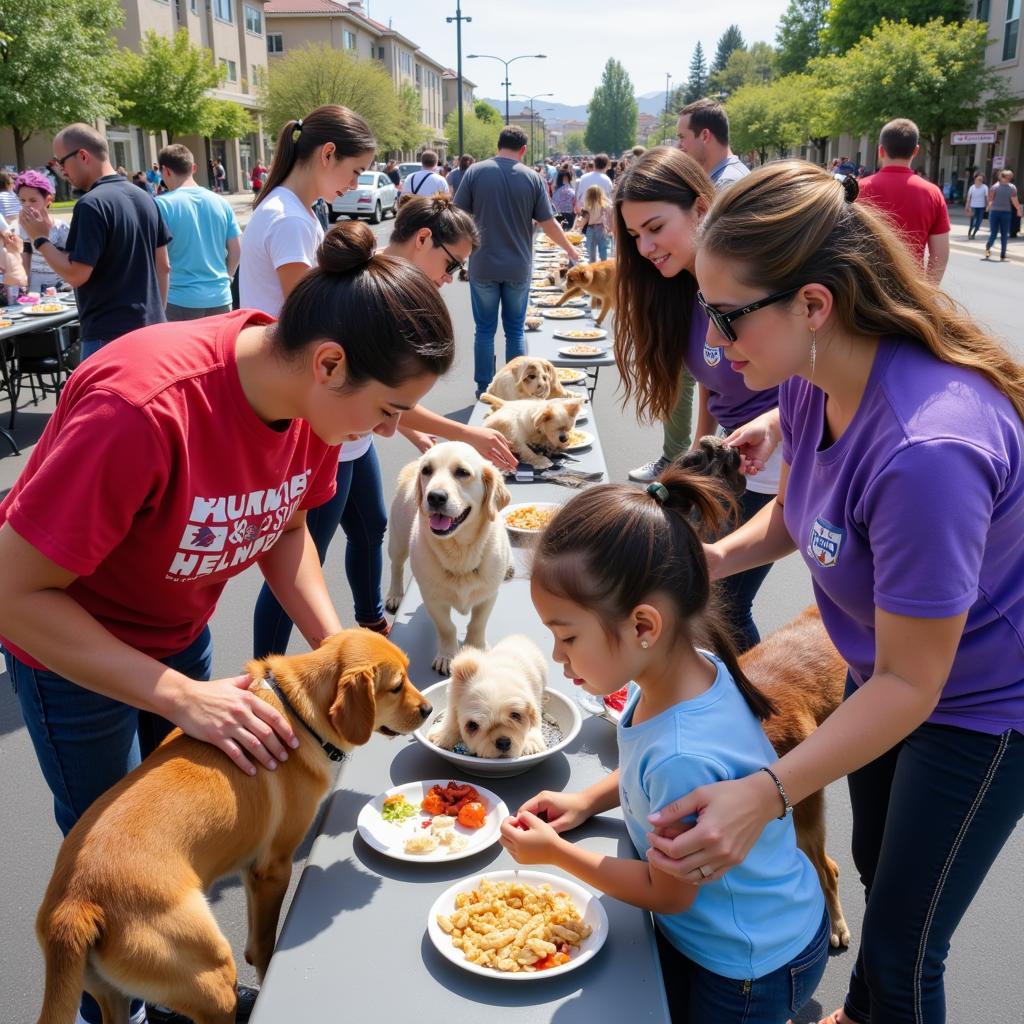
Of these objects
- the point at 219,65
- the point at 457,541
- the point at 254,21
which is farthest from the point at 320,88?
the point at 457,541

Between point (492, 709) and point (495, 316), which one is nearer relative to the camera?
point (492, 709)

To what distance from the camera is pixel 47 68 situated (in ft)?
104

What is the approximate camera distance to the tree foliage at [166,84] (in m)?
39.1

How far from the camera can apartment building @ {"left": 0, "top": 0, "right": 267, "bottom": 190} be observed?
4262 cm

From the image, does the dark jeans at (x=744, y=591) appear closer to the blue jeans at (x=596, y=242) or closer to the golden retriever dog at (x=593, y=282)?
the golden retriever dog at (x=593, y=282)

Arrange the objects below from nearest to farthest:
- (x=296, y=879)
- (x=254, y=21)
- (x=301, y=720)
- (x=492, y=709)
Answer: (x=301, y=720) < (x=492, y=709) < (x=296, y=879) < (x=254, y=21)

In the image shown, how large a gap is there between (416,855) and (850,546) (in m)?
1.19

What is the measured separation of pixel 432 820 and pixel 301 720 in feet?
1.36

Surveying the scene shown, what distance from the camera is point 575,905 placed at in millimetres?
1916

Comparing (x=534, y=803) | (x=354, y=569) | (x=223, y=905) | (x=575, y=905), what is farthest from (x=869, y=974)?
(x=354, y=569)

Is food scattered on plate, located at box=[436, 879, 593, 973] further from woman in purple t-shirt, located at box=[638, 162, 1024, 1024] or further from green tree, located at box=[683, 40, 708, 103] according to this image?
green tree, located at box=[683, 40, 708, 103]

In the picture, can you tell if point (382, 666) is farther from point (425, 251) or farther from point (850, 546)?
point (425, 251)

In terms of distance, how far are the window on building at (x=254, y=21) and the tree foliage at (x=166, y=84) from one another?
58.0 ft

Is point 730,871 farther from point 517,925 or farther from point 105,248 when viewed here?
point 105,248
